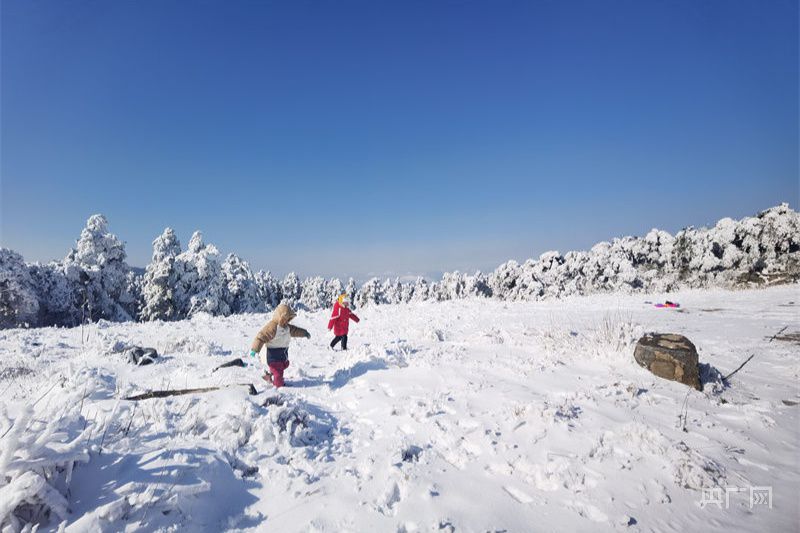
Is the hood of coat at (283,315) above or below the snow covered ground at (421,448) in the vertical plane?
above

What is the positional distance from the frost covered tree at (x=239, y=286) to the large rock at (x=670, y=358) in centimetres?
3469

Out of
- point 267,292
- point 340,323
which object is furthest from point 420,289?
point 340,323

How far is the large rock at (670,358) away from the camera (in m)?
5.71

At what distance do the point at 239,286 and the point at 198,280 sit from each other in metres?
3.98

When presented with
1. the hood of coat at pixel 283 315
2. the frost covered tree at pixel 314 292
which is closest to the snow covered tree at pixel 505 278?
the hood of coat at pixel 283 315

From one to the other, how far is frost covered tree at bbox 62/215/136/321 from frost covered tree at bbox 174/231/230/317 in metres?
5.39

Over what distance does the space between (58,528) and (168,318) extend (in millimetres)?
34721

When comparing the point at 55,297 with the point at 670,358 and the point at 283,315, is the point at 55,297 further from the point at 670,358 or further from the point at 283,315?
the point at 670,358

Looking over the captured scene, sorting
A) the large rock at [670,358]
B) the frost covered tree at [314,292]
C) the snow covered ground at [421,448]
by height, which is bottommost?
the frost covered tree at [314,292]

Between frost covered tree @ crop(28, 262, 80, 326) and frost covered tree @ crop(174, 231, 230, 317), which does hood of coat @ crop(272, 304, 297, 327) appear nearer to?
frost covered tree @ crop(174, 231, 230, 317)

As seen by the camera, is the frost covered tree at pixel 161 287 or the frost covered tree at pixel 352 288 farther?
the frost covered tree at pixel 352 288

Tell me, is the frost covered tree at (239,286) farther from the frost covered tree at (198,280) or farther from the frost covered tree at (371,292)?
the frost covered tree at (371,292)

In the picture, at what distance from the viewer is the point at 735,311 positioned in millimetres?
13562

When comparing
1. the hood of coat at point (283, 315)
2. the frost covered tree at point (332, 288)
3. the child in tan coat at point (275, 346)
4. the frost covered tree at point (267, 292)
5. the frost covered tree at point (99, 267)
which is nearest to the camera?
the child in tan coat at point (275, 346)
